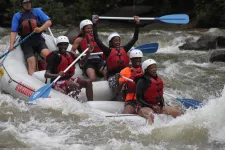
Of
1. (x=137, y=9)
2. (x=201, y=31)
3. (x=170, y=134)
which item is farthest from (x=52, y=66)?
(x=137, y=9)

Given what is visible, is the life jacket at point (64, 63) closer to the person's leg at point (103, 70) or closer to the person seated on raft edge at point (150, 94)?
the person's leg at point (103, 70)

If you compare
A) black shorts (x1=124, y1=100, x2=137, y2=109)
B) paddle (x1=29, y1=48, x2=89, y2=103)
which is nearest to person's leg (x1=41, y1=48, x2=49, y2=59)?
paddle (x1=29, y1=48, x2=89, y2=103)

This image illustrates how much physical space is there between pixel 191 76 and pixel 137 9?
33.1 ft

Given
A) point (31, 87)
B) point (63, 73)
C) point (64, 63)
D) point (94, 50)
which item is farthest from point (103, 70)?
point (31, 87)

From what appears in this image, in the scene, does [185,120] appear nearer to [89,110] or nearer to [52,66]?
[89,110]

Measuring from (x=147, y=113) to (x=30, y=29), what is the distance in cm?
278

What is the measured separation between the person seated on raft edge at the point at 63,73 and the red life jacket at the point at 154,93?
37.5 inches

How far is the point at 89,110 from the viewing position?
6031 mm

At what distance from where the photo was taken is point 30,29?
24.5 feet

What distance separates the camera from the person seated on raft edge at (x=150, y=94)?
5.79 m

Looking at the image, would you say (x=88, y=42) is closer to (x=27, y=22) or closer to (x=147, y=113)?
(x=27, y=22)

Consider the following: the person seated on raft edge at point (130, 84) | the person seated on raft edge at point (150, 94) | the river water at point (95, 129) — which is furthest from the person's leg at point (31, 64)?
the person seated on raft edge at point (150, 94)

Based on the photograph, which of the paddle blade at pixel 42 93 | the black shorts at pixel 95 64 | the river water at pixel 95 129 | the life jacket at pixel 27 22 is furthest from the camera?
the life jacket at pixel 27 22

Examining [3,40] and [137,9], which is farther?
[137,9]
